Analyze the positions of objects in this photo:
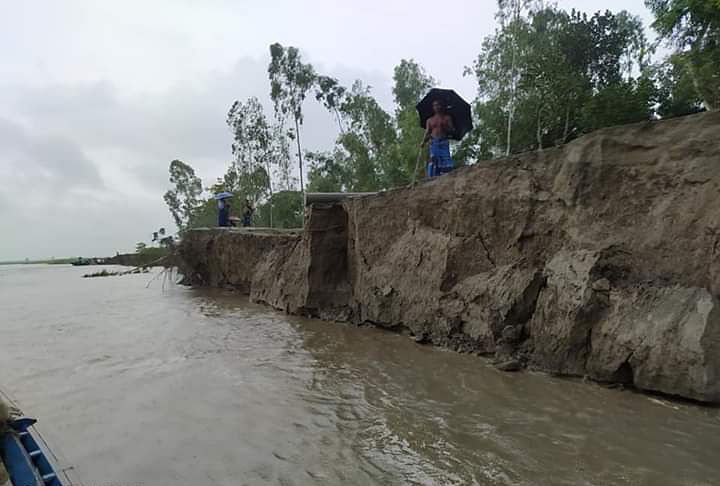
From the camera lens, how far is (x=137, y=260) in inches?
2169

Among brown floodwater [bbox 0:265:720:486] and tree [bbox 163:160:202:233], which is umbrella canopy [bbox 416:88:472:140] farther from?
tree [bbox 163:160:202:233]

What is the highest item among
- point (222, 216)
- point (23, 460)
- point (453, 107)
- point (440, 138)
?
point (453, 107)

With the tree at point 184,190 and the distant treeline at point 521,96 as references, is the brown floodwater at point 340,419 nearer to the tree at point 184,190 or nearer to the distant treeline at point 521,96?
the distant treeline at point 521,96

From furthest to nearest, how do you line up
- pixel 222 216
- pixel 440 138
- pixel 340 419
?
1. pixel 222 216
2. pixel 440 138
3. pixel 340 419

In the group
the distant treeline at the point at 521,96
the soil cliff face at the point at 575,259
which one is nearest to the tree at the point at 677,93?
the distant treeline at the point at 521,96

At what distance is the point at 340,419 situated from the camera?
4566 mm

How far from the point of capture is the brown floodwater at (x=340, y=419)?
338 cm

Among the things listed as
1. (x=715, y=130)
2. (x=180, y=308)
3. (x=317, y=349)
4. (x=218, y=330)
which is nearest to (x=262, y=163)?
(x=180, y=308)

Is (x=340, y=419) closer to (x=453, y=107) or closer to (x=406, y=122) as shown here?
(x=453, y=107)

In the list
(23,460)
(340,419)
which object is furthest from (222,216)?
(23,460)

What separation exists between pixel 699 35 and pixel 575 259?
1394cm

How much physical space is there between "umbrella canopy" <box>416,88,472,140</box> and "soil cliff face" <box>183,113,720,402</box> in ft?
6.87

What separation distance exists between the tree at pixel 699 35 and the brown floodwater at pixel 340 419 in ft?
39.1

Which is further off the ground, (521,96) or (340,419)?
(521,96)
